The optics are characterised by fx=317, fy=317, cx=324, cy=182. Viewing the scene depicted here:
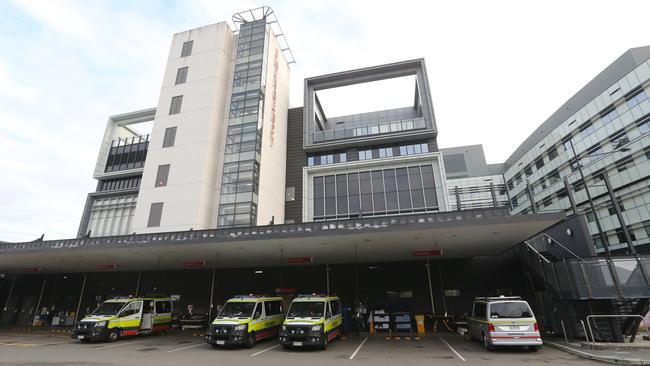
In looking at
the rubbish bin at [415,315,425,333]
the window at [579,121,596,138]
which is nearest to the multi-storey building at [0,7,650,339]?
the window at [579,121,596,138]

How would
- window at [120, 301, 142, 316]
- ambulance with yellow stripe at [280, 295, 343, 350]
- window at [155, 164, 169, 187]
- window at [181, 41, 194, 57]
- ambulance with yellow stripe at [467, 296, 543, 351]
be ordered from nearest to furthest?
ambulance with yellow stripe at [467, 296, 543, 351]
ambulance with yellow stripe at [280, 295, 343, 350]
window at [120, 301, 142, 316]
window at [155, 164, 169, 187]
window at [181, 41, 194, 57]

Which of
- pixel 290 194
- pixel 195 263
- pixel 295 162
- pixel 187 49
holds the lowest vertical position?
pixel 195 263

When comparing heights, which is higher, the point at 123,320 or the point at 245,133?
the point at 245,133

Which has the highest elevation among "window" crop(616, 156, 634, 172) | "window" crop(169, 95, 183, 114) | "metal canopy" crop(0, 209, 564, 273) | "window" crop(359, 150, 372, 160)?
"window" crop(169, 95, 183, 114)

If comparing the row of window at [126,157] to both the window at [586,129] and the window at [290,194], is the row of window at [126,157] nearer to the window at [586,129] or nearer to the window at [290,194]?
the window at [290,194]

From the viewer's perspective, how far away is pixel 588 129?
4241 cm

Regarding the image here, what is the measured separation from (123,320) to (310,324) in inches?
397

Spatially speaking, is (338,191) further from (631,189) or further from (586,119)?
(586,119)

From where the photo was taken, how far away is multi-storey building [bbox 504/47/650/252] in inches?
1366

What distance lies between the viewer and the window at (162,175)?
30438 mm

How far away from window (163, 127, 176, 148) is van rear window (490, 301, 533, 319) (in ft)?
101

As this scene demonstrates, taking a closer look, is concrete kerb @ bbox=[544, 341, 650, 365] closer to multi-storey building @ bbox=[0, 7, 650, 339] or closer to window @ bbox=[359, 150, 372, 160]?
multi-storey building @ bbox=[0, 7, 650, 339]

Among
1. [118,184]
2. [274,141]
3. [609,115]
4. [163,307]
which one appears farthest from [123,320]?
[609,115]

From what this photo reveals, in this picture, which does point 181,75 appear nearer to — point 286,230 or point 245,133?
point 245,133
